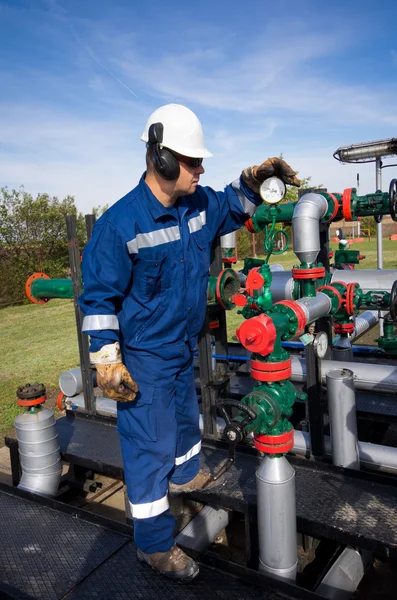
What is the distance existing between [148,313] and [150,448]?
56 cm

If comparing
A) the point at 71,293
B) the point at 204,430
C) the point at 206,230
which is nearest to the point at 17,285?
the point at 71,293

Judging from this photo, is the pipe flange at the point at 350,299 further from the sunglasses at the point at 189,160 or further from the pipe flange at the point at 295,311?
the sunglasses at the point at 189,160

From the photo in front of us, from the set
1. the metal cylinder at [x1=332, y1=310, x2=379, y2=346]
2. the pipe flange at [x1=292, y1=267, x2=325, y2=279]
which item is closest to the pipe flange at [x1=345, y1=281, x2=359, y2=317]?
the pipe flange at [x1=292, y1=267, x2=325, y2=279]

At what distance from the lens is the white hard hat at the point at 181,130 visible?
190cm

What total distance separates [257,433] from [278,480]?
0.19 m

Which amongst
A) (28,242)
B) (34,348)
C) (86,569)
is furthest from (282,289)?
(28,242)

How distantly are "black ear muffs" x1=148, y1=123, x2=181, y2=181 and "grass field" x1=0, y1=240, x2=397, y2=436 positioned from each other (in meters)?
3.59

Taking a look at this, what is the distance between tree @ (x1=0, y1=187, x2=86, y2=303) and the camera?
14320mm

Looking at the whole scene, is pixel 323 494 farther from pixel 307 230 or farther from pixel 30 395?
pixel 30 395

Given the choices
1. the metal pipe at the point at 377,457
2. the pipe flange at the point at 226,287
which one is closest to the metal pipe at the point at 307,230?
the pipe flange at the point at 226,287

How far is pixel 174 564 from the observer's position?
2025mm

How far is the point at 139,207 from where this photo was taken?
6.37 ft

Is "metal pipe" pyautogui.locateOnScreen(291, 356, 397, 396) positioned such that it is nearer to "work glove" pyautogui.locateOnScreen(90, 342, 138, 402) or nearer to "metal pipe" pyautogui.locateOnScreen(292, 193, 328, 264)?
"metal pipe" pyautogui.locateOnScreen(292, 193, 328, 264)

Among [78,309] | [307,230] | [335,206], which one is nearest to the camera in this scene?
[307,230]
